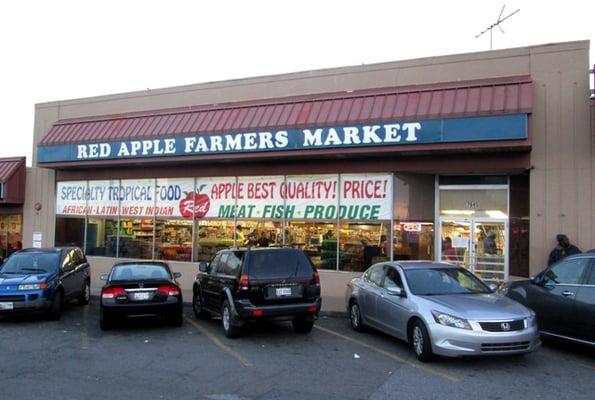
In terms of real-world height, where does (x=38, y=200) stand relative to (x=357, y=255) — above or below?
above

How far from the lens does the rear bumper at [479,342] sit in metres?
7.86

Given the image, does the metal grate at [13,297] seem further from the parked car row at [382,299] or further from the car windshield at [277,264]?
the car windshield at [277,264]

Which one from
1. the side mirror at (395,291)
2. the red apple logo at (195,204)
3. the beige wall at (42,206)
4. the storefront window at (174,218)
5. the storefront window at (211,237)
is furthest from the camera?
the beige wall at (42,206)

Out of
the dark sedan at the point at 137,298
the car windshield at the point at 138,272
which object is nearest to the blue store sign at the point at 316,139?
the car windshield at the point at 138,272

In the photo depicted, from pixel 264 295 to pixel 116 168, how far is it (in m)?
11.4

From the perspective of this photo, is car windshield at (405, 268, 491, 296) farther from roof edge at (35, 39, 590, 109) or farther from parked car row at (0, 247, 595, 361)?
roof edge at (35, 39, 590, 109)

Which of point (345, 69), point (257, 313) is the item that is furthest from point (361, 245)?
point (257, 313)

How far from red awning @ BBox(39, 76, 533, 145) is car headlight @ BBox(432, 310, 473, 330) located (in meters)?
6.43

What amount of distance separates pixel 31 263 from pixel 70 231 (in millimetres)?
7660

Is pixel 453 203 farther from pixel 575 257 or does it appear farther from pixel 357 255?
pixel 575 257

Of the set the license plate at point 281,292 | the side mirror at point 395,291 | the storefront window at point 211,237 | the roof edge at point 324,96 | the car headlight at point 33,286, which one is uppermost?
the roof edge at point 324,96

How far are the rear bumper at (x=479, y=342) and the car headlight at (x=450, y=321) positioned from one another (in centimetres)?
6

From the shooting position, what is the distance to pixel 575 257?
30.3 feet

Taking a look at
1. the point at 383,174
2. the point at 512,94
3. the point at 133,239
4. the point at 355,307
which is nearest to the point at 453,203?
the point at 383,174
